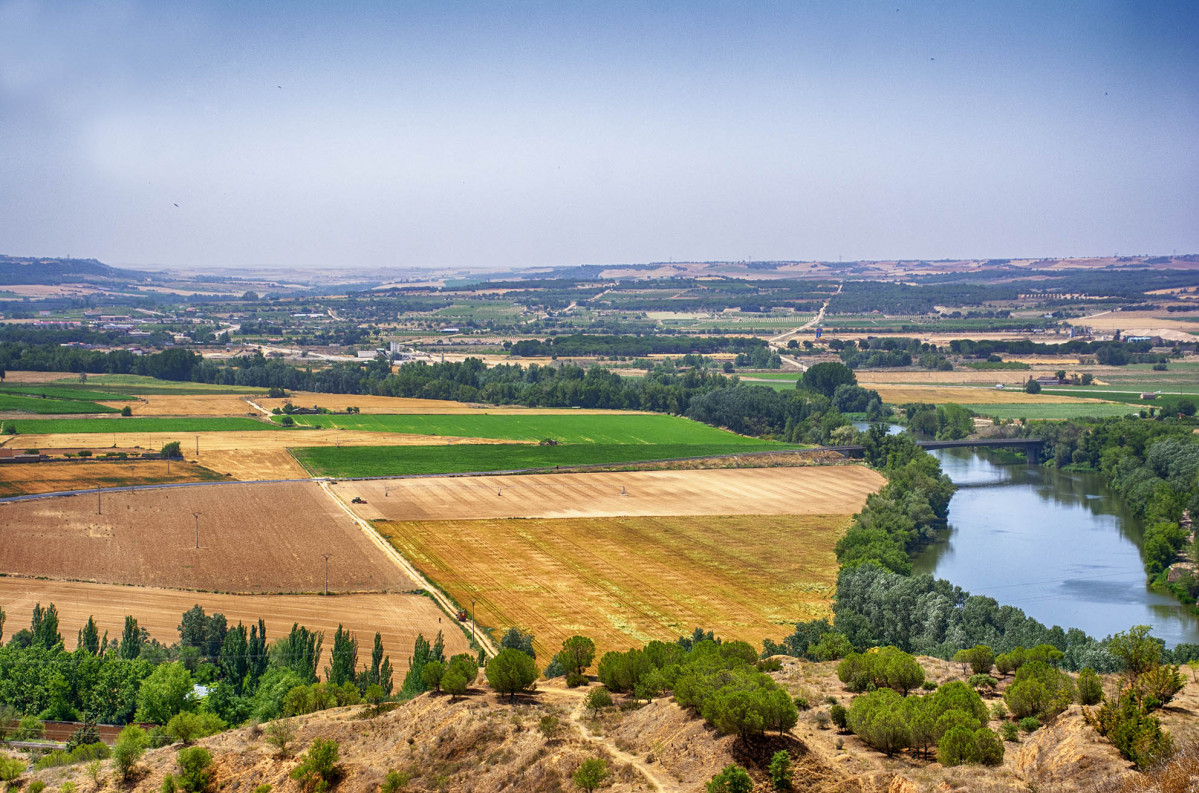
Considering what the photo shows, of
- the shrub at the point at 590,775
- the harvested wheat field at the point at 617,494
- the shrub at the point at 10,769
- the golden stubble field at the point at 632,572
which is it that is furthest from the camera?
the harvested wheat field at the point at 617,494

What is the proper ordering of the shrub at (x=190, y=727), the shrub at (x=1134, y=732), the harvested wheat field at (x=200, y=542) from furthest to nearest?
the harvested wheat field at (x=200, y=542) → the shrub at (x=190, y=727) → the shrub at (x=1134, y=732)

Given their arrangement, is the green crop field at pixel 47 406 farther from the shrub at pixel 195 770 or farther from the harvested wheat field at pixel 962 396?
the shrub at pixel 195 770

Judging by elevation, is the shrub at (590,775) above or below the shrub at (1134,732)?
below

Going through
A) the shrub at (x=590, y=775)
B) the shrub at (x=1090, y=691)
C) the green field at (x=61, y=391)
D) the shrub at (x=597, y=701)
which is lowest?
the green field at (x=61, y=391)

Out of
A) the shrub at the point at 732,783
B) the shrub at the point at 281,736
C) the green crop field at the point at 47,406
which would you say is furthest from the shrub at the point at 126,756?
the green crop field at the point at 47,406

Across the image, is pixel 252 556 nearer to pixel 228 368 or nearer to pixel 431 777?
pixel 431 777

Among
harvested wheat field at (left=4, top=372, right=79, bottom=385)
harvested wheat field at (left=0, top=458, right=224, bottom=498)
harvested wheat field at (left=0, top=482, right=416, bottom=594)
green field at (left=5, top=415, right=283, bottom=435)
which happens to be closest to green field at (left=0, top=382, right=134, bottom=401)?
harvested wheat field at (left=4, top=372, right=79, bottom=385)
